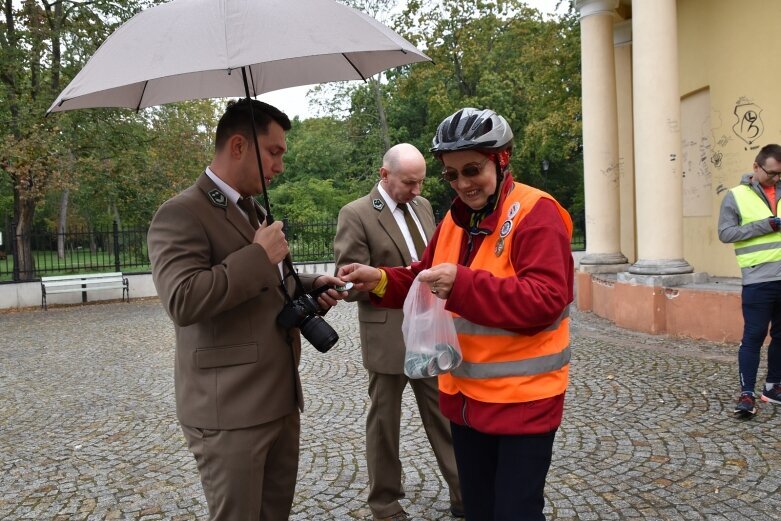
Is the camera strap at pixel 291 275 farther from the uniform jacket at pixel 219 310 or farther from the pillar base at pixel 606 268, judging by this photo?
the pillar base at pixel 606 268

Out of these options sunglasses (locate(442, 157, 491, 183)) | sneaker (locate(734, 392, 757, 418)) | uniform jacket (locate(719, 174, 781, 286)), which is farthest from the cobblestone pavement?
sunglasses (locate(442, 157, 491, 183))

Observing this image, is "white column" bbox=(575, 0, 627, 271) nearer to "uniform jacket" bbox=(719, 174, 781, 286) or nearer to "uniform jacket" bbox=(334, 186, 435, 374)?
"uniform jacket" bbox=(719, 174, 781, 286)

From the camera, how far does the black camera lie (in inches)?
90.5

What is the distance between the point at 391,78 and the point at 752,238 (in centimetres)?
3013

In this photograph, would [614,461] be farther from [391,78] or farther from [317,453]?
[391,78]

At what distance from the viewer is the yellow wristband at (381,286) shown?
99.0 inches

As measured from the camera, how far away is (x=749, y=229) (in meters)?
4.97

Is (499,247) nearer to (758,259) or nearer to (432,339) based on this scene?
(432,339)

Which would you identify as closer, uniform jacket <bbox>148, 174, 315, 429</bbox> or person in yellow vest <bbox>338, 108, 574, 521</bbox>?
person in yellow vest <bbox>338, 108, 574, 521</bbox>

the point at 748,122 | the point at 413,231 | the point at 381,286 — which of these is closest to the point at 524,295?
the point at 381,286

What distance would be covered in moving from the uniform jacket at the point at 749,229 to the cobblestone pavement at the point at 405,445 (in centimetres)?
103

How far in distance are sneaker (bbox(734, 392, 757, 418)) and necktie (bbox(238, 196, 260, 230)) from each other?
13.4 feet

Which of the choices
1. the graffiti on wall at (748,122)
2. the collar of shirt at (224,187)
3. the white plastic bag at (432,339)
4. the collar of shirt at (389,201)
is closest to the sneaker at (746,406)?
the collar of shirt at (389,201)

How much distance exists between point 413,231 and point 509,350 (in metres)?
1.58
